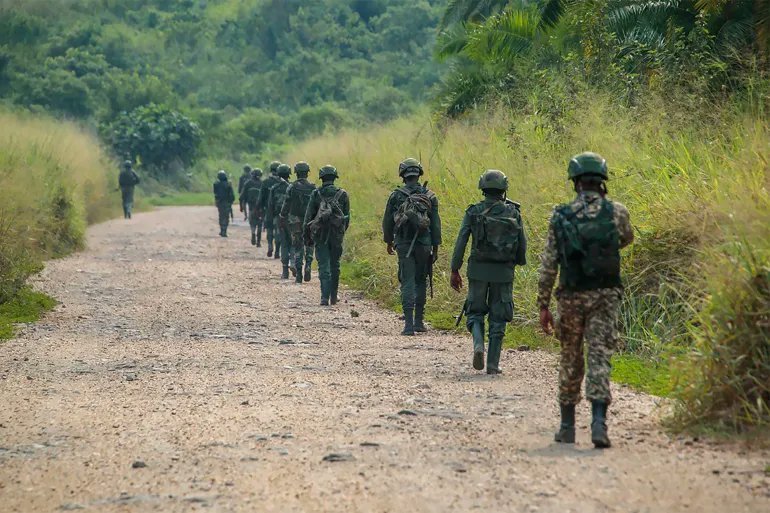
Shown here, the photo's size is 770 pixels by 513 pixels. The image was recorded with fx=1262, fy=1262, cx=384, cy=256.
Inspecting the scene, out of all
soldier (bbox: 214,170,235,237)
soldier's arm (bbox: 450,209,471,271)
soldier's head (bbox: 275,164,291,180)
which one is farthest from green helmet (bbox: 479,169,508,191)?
soldier (bbox: 214,170,235,237)

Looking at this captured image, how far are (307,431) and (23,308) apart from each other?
852cm

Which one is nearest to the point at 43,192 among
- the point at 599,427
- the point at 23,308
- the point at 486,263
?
the point at 23,308

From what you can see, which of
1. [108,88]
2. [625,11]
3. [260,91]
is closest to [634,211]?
[625,11]

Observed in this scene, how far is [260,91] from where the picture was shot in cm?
7675

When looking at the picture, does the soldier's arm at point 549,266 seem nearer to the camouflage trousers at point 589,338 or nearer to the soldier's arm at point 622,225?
the camouflage trousers at point 589,338

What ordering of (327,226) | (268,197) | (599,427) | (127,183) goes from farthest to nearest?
(127,183)
(268,197)
(327,226)
(599,427)

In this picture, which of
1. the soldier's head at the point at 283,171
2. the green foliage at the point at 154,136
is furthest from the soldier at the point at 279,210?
the green foliage at the point at 154,136

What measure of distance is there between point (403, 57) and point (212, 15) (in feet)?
68.5

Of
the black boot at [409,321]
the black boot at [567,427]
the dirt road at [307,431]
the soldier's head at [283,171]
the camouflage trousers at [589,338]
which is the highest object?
the soldier's head at [283,171]

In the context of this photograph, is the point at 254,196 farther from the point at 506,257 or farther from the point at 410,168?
the point at 506,257

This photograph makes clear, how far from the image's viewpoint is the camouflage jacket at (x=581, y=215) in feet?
25.5

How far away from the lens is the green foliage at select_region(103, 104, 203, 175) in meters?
55.2

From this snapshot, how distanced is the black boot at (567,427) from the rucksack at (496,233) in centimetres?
325

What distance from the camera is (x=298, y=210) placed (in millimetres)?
19531
